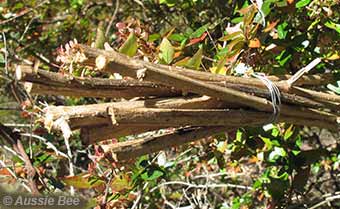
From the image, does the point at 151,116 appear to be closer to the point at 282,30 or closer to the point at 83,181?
the point at 83,181

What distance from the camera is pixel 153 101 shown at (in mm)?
1069

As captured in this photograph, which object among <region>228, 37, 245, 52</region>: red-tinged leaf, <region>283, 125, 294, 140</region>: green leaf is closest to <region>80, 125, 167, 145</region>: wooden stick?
<region>228, 37, 245, 52</region>: red-tinged leaf

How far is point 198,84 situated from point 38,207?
604 millimetres

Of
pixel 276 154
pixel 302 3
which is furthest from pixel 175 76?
pixel 276 154

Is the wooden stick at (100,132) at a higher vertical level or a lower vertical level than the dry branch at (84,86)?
lower

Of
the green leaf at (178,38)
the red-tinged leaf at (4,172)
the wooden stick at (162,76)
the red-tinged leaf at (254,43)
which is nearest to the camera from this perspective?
the wooden stick at (162,76)

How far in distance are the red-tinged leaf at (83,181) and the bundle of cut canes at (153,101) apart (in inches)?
17.2

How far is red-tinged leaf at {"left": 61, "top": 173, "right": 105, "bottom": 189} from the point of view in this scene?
1.53m

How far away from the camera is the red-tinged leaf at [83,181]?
1.53 m

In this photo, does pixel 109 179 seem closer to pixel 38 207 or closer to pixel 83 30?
pixel 38 207

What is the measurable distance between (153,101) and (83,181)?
57 cm

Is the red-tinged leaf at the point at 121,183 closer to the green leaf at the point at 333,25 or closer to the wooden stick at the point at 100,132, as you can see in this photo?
the wooden stick at the point at 100,132

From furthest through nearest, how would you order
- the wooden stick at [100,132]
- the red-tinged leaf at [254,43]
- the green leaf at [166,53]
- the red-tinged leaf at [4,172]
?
the red-tinged leaf at [4,172]
the red-tinged leaf at [254,43]
the green leaf at [166,53]
the wooden stick at [100,132]

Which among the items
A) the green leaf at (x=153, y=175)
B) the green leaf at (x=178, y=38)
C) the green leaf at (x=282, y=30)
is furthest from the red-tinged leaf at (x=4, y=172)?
the green leaf at (x=282, y=30)
